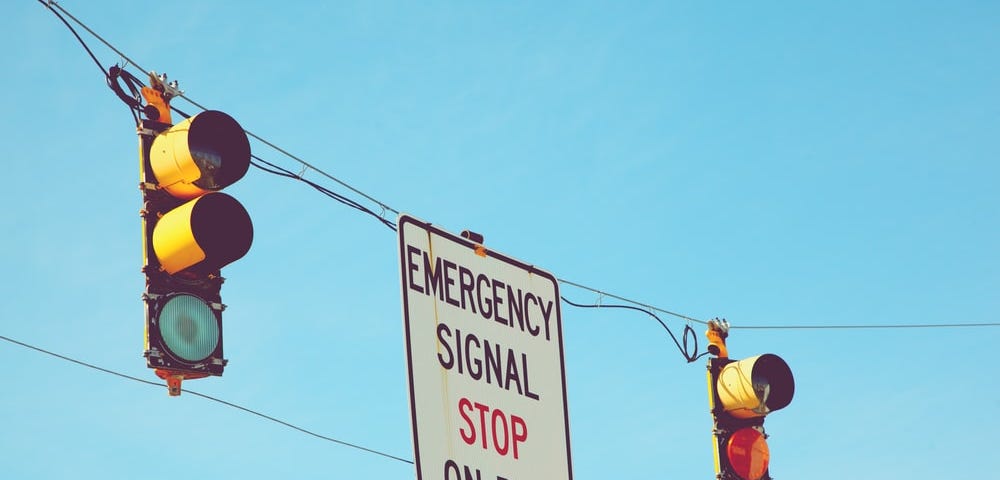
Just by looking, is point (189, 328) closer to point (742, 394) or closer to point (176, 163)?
point (176, 163)

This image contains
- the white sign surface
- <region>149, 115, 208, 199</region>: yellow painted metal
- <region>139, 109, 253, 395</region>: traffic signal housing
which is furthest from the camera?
<region>149, 115, 208, 199</region>: yellow painted metal

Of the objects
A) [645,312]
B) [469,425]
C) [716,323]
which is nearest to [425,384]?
[469,425]

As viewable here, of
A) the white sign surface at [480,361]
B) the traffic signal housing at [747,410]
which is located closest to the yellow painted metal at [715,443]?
the traffic signal housing at [747,410]

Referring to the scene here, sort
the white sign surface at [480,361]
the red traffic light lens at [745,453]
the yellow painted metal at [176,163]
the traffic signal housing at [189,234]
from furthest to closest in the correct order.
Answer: the red traffic light lens at [745,453]
the yellow painted metal at [176,163]
the traffic signal housing at [189,234]
the white sign surface at [480,361]

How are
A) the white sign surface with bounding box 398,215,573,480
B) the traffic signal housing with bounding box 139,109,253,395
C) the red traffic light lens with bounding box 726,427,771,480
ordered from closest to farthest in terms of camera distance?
1. the white sign surface with bounding box 398,215,573,480
2. the traffic signal housing with bounding box 139,109,253,395
3. the red traffic light lens with bounding box 726,427,771,480

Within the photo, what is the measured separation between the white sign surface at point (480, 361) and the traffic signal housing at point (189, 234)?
49.3 inches

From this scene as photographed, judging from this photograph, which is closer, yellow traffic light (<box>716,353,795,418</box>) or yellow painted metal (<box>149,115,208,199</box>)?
yellow painted metal (<box>149,115,208,199</box>)

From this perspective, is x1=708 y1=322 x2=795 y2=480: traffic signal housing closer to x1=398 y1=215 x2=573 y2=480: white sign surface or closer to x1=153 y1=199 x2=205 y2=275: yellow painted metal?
x1=398 y1=215 x2=573 y2=480: white sign surface

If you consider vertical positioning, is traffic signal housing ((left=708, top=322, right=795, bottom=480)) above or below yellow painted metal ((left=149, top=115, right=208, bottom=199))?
below

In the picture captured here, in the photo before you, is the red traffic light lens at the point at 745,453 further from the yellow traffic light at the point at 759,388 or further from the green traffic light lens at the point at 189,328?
the green traffic light lens at the point at 189,328

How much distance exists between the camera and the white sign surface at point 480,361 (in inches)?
191

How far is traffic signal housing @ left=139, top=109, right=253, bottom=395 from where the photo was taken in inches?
231

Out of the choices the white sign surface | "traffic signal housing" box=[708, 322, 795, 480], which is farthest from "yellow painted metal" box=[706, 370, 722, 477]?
the white sign surface

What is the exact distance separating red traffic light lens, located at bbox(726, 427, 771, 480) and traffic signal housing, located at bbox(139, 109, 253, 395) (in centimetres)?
433
